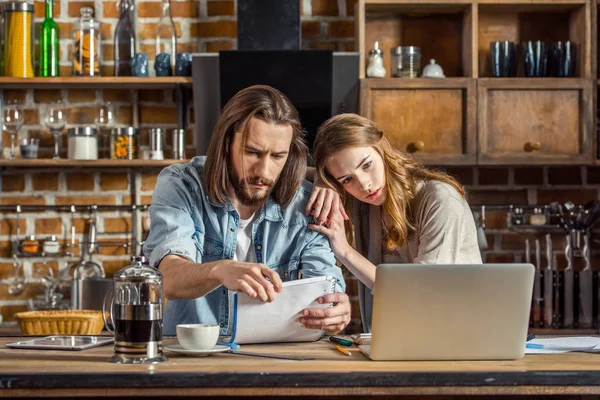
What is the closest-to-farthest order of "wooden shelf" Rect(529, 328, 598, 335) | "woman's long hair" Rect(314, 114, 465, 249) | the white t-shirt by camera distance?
the white t-shirt → "woman's long hair" Rect(314, 114, 465, 249) → "wooden shelf" Rect(529, 328, 598, 335)

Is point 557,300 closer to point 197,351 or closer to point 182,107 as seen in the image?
point 182,107

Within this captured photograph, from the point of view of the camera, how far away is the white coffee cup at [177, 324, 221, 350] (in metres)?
1.66

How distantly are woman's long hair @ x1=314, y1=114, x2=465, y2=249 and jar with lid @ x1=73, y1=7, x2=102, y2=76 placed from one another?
1369mm

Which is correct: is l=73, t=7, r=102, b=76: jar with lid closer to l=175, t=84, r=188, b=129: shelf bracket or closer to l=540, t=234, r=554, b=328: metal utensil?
l=175, t=84, r=188, b=129: shelf bracket

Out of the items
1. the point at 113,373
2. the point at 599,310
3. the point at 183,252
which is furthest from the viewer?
the point at 599,310

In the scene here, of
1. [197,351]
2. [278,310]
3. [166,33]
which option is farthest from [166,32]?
[197,351]

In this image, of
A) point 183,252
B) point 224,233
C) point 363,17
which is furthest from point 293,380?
point 363,17

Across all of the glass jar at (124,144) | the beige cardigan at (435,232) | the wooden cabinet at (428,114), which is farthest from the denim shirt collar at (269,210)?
the glass jar at (124,144)

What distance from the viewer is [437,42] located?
3.57m

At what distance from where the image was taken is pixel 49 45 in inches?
137

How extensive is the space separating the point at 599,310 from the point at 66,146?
212 cm

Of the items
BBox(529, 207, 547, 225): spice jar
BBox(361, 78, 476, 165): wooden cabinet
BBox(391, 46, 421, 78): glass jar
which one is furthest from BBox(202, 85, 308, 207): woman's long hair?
BBox(529, 207, 547, 225): spice jar

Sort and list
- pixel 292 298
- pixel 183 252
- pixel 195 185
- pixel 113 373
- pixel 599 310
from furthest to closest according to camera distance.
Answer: pixel 599 310, pixel 195 185, pixel 183 252, pixel 292 298, pixel 113 373

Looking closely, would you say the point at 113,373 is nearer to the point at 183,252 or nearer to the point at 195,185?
the point at 183,252
